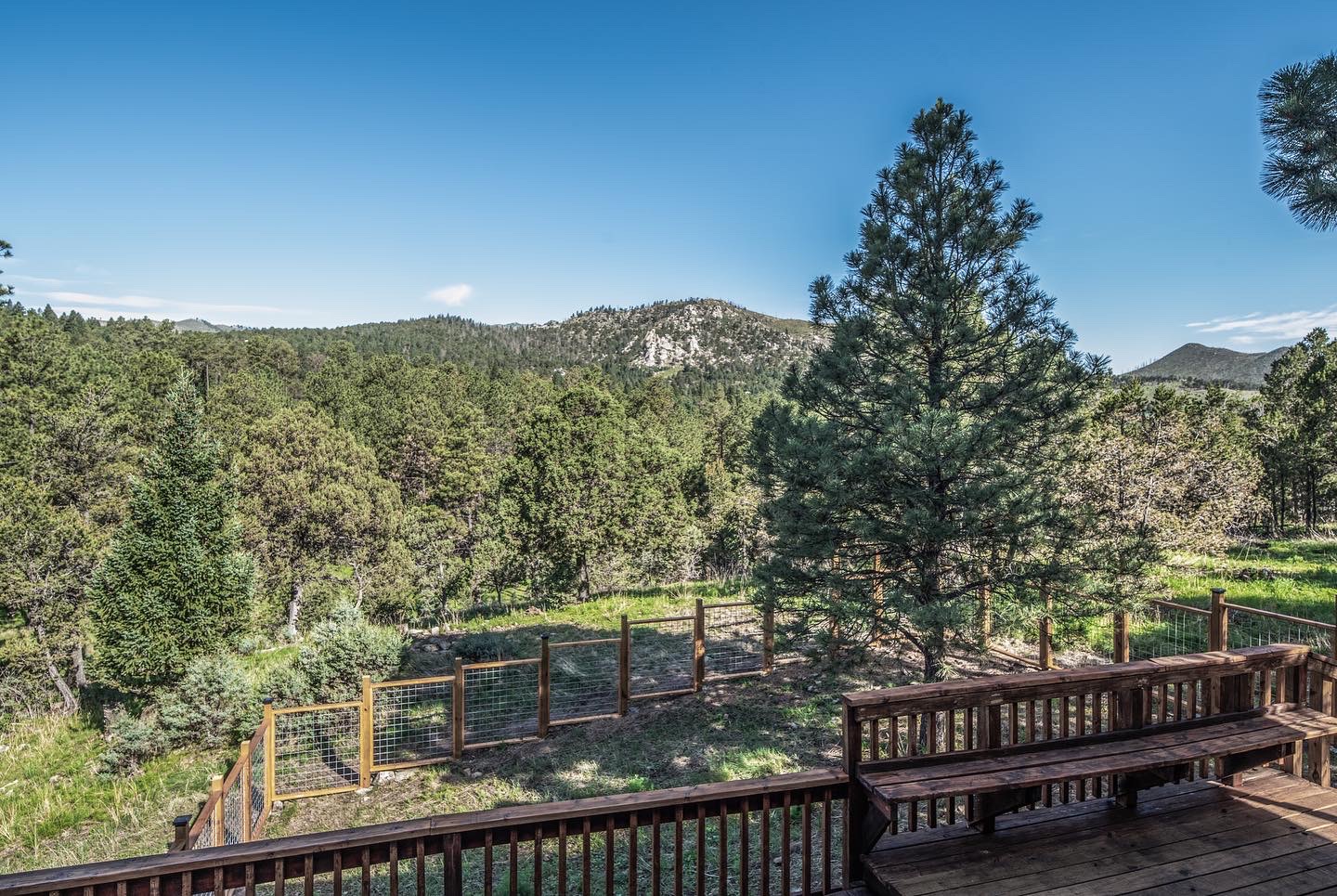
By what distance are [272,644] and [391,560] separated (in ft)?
11.4

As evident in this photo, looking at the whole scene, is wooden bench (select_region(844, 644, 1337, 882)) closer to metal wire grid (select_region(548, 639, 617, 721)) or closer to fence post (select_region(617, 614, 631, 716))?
fence post (select_region(617, 614, 631, 716))

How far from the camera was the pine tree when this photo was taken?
948cm

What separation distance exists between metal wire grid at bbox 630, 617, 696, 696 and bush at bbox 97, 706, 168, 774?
241 inches

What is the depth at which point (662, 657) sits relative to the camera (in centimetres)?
1055

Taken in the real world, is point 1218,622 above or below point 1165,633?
above

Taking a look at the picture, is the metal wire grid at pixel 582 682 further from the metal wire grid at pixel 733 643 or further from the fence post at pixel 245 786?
the fence post at pixel 245 786

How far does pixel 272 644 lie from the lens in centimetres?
1558

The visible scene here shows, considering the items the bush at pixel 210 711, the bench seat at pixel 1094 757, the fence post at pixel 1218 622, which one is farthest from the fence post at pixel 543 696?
the fence post at pixel 1218 622

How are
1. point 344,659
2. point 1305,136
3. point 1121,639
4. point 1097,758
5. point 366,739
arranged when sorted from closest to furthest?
point 1097,758 < point 1305,136 < point 366,739 < point 1121,639 < point 344,659

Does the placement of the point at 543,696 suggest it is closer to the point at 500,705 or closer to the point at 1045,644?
the point at 500,705

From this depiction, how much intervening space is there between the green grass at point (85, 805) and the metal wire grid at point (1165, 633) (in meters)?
11.6

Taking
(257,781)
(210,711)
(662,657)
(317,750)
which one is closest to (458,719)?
(317,750)

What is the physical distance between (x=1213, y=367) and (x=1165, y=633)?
3036cm

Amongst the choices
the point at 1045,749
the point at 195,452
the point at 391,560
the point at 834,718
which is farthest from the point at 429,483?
the point at 1045,749
